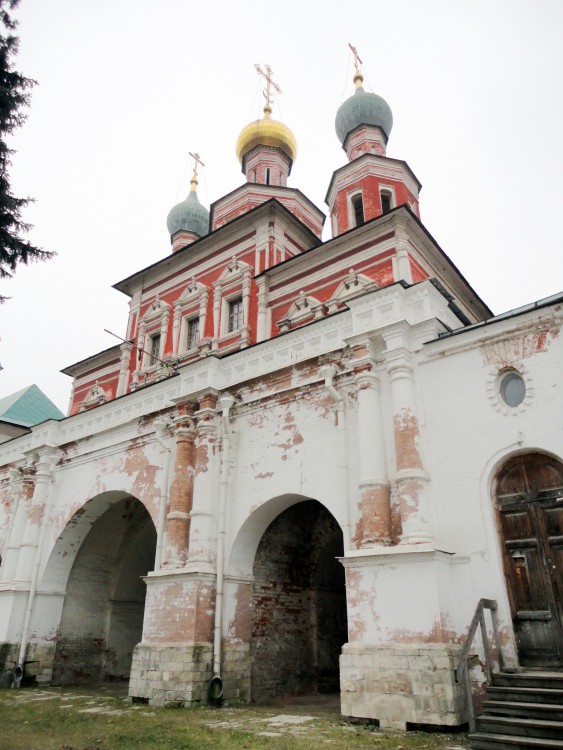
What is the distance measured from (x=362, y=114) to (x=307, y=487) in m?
14.7

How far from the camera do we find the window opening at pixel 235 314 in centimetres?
1752

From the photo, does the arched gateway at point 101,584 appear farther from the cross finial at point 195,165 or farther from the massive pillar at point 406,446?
the cross finial at point 195,165

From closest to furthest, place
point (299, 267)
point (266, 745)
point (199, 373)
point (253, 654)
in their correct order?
point (266, 745)
point (253, 654)
point (199, 373)
point (299, 267)

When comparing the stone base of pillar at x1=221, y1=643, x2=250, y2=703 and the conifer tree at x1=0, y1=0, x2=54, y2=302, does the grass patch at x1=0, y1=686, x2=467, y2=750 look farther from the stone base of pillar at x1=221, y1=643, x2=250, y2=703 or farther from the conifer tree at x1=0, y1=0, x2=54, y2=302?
the conifer tree at x1=0, y1=0, x2=54, y2=302

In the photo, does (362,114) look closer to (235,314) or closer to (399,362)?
(235,314)

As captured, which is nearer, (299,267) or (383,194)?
(299,267)

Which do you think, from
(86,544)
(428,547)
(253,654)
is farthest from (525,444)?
(86,544)

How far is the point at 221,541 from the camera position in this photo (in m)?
11.0

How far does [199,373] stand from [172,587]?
14.3ft

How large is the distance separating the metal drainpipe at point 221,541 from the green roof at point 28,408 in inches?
586

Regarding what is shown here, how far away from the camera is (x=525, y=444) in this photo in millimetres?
8367

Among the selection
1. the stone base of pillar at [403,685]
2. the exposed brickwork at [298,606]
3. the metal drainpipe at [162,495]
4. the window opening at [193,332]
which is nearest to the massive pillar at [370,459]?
the stone base of pillar at [403,685]

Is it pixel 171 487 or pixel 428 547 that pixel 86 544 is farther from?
pixel 428 547

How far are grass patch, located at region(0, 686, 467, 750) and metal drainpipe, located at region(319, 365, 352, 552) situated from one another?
2630mm
